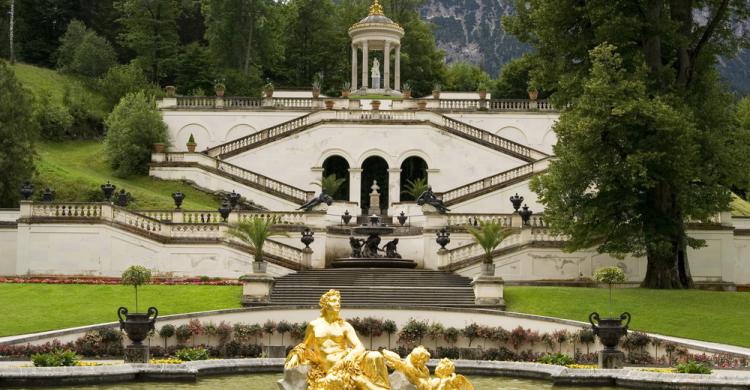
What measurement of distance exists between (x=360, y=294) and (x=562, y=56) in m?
12.5

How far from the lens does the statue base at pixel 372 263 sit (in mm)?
44188

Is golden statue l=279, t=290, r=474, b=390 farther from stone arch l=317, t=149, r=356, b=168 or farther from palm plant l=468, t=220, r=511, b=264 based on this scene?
stone arch l=317, t=149, r=356, b=168

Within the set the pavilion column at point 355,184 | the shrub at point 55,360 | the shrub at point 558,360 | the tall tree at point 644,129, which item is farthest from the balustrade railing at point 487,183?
the shrub at point 55,360

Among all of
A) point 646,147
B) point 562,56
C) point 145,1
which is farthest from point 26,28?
point 646,147

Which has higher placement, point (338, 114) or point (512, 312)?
point (338, 114)

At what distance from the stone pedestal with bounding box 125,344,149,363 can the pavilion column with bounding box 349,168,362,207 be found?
33321mm

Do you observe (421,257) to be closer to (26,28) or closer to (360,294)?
(360,294)

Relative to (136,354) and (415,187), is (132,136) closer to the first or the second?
(415,187)

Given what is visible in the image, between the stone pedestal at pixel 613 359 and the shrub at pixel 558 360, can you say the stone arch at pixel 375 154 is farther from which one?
the stone pedestal at pixel 613 359

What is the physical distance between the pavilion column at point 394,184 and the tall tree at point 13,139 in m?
19.2

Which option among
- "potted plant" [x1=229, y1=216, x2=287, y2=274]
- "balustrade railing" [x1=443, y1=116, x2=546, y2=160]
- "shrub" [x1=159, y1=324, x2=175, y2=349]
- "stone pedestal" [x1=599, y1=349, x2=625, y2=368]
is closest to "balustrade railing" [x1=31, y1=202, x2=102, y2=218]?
"potted plant" [x1=229, y1=216, x2=287, y2=274]

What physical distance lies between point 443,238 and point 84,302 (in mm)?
14379

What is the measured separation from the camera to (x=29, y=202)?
1670 inches

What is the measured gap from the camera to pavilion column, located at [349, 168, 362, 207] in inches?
2317
